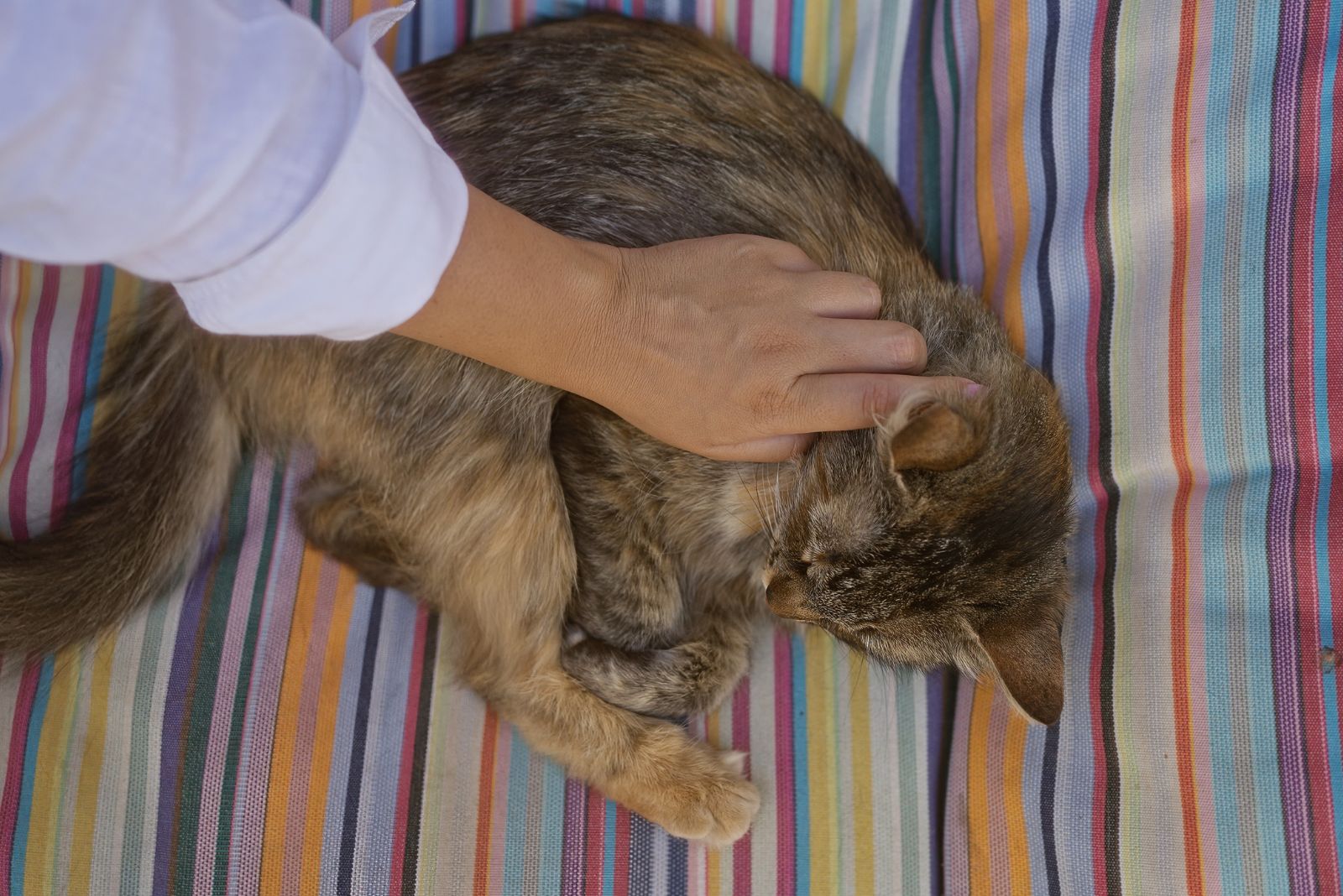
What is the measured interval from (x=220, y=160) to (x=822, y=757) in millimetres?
1701

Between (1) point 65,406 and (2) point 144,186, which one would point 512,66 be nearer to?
(2) point 144,186

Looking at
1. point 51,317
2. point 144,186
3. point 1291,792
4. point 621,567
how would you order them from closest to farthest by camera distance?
Answer: point 144,186, point 1291,792, point 621,567, point 51,317

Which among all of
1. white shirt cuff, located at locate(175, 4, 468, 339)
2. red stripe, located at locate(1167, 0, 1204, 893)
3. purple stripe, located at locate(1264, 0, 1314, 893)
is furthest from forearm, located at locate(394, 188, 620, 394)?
purple stripe, located at locate(1264, 0, 1314, 893)

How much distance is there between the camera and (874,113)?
226cm

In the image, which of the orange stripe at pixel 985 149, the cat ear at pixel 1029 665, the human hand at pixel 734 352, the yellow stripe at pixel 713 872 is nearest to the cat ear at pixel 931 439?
the human hand at pixel 734 352

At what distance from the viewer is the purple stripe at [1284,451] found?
1591 mm

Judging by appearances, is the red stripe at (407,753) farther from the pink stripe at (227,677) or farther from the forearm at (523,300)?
the forearm at (523,300)

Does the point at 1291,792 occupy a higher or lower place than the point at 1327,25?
lower

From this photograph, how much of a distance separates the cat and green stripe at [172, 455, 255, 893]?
0.24ft

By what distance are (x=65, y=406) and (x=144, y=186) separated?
1452 mm

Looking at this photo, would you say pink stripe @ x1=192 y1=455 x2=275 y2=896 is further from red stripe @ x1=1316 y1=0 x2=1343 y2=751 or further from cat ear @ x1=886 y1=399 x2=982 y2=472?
red stripe @ x1=1316 y1=0 x2=1343 y2=751

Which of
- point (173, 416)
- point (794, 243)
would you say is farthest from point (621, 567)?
point (173, 416)

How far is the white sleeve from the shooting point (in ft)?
2.95

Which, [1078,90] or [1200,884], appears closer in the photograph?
[1200,884]
